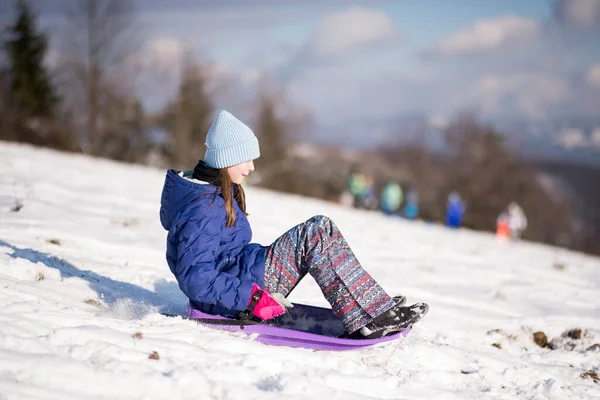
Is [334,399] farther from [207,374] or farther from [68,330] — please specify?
[68,330]

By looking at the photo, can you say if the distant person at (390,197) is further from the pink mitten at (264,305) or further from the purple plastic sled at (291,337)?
the pink mitten at (264,305)

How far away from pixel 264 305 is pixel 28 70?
123 ft

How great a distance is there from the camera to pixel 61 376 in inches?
97.7

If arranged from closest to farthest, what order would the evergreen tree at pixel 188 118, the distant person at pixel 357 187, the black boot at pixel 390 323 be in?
the black boot at pixel 390 323
the distant person at pixel 357 187
the evergreen tree at pixel 188 118

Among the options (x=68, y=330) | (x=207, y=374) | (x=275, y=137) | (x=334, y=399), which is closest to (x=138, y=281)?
(x=68, y=330)

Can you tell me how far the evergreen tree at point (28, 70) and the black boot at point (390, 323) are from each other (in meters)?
36.1

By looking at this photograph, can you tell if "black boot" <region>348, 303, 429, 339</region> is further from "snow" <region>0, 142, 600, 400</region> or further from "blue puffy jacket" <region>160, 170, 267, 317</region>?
"blue puffy jacket" <region>160, 170, 267, 317</region>

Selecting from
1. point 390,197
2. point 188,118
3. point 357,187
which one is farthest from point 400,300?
point 188,118

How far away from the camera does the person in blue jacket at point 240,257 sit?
3.26 metres

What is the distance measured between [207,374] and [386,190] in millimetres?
16292

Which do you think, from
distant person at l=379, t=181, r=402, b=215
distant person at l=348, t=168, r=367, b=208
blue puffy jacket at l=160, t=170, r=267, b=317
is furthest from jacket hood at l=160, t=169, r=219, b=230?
distant person at l=348, t=168, r=367, b=208

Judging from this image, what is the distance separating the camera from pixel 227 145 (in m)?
3.51

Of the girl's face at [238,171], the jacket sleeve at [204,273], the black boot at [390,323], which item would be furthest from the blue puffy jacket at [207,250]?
the black boot at [390,323]

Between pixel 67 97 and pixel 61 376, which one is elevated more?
pixel 67 97
